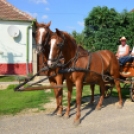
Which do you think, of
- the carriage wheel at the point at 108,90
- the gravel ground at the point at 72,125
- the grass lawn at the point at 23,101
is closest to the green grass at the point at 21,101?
the grass lawn at the point at 23,101

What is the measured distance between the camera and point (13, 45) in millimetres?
15914

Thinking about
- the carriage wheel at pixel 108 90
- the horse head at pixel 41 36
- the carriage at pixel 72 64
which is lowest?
the carriage wheel at pixel 108 90

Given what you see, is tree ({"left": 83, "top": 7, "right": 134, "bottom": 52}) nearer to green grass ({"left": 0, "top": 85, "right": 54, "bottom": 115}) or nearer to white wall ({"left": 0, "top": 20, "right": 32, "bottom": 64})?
white wall ({"left": 0, "top": 20, "right": 32, "bottom": 64})

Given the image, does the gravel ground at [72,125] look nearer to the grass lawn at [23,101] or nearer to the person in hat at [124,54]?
the grass lawn at [23,101]

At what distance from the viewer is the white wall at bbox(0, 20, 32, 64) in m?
15.8

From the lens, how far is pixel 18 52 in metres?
16.0

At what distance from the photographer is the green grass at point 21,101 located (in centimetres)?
760

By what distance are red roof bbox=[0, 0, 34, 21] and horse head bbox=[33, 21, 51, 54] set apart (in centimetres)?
997

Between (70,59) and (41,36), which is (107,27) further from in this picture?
(41,36)

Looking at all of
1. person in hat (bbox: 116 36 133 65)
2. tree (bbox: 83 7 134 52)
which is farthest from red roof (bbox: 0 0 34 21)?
person in hat (bbox: 116 36 133 65)

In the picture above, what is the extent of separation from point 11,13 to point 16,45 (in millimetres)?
2147

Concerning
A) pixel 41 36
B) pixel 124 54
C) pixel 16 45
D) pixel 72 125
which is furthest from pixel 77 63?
pixel 16 45

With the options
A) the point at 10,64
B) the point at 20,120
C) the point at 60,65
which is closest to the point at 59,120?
the point at 20,120

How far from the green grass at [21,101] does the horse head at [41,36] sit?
2290 mm
